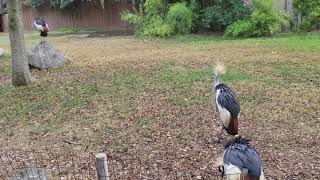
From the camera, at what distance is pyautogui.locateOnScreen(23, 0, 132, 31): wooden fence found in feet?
78.4

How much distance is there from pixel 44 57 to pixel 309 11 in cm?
967

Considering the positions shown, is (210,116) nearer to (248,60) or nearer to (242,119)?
(242,119)

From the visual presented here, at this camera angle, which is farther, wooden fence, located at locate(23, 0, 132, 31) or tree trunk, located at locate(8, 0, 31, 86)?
wooden fence, located at locate(23, 0, 132, 31)

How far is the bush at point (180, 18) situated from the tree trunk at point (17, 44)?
27.5 ft

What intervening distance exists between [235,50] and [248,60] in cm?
163

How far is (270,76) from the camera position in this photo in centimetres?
A: 861

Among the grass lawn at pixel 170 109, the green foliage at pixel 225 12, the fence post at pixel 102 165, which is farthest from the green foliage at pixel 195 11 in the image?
the fence post at pixel 102 165

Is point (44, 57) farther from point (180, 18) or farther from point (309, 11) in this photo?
point (309, 11)

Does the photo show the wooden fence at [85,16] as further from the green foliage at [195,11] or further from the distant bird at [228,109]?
the distant bird at [228,109]

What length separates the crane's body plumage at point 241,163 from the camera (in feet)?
11.5

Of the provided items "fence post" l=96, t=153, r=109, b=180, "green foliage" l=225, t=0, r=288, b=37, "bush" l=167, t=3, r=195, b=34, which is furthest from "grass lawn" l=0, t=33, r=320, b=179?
"bush" l=167, t=3, r=195, b=34

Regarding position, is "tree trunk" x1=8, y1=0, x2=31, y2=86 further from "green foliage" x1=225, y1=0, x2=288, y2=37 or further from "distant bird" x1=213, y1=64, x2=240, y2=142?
"green foliage" x1=225, y1=0, x2=288, y2=37

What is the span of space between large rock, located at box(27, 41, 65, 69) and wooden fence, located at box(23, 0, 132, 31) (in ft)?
41.4

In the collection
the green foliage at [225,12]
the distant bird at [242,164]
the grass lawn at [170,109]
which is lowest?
the grass lawn at [170,109]
